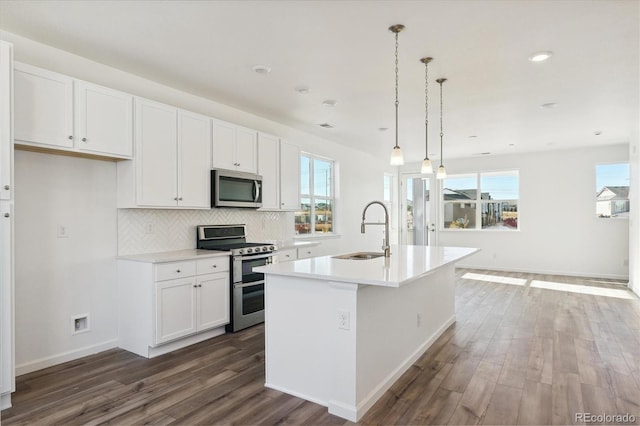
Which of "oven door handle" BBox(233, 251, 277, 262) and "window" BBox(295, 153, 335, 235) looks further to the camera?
"window" BBox(295, 153, 335, 235)

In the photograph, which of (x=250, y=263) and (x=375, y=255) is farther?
(x=250, y=263)

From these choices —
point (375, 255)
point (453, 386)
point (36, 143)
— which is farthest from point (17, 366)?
point (453, 386)

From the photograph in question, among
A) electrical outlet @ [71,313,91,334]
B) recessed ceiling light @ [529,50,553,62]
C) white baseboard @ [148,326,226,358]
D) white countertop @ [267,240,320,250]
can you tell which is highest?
recessed ceiling light @ [529,50,553,62]

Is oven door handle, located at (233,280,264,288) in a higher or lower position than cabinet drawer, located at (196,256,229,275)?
lower

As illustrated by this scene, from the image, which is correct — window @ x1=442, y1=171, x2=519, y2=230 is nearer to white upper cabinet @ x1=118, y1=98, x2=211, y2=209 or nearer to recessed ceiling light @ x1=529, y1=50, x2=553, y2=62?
recessed ceiling light @ x1=529, y1=50, x2=553, y2=62

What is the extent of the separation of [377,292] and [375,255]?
106 centimetres

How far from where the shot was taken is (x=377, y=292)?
246cm

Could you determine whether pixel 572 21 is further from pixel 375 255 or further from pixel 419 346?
pixel 419 346

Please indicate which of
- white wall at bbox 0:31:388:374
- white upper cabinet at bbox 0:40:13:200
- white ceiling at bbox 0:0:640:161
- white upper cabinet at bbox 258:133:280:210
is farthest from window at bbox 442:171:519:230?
white upper cabinet at bbox 0:40:13:200

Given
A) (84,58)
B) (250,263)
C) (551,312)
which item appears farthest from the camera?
(551,312)

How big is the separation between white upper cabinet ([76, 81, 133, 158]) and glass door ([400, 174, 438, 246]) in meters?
7.02

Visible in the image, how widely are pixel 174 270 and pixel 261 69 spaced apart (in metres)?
1.97

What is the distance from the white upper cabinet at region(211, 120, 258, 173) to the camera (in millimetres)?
4008

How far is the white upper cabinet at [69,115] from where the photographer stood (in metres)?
2.58
